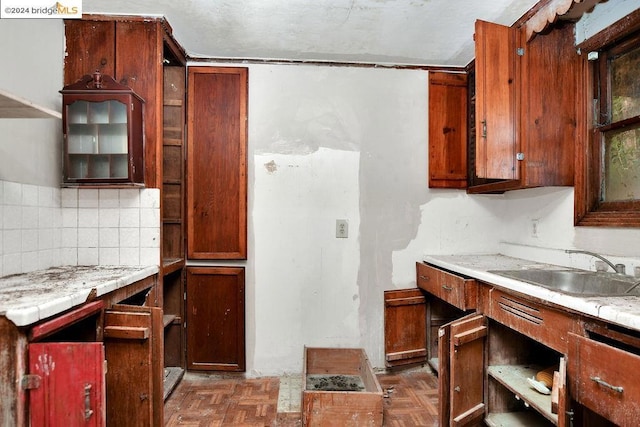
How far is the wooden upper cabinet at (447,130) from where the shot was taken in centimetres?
289

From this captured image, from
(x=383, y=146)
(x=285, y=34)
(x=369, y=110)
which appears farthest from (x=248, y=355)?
(x=285, y=34)

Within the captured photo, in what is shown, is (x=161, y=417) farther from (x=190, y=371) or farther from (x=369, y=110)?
(x=369, y=110)

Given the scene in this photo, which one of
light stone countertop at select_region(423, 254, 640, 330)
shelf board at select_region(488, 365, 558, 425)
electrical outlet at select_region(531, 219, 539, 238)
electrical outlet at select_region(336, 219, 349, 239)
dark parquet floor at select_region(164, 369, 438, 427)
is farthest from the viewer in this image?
electrical outlet at select_region(336, 219, 349, 239)

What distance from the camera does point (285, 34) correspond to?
2430mm

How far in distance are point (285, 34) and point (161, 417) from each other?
2.18 metres

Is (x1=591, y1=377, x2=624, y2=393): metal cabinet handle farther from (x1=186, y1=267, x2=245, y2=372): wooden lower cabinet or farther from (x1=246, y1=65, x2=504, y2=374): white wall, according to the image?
(x1=186, y1=267, x2=245, y2=372): wooden lower cabinet

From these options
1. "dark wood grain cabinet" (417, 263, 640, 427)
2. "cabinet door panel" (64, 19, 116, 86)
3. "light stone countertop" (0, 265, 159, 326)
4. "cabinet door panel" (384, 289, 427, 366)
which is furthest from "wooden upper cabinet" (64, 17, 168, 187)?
"dark wood grain cabinet" (417, 263, 640, 427)

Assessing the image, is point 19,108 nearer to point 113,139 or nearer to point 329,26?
point 113,139

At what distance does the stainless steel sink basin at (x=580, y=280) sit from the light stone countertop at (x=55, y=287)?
1813 millimetres

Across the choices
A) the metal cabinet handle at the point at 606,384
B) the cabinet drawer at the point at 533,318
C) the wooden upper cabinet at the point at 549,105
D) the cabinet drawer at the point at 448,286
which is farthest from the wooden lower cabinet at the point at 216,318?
the metal cabinet handle at the point at 606,384

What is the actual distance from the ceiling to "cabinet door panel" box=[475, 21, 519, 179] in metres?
0.23

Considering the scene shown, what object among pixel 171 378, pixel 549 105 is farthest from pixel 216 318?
pixel 549 105

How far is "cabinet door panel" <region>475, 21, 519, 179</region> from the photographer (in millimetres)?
2125

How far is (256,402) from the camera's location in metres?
2.42
